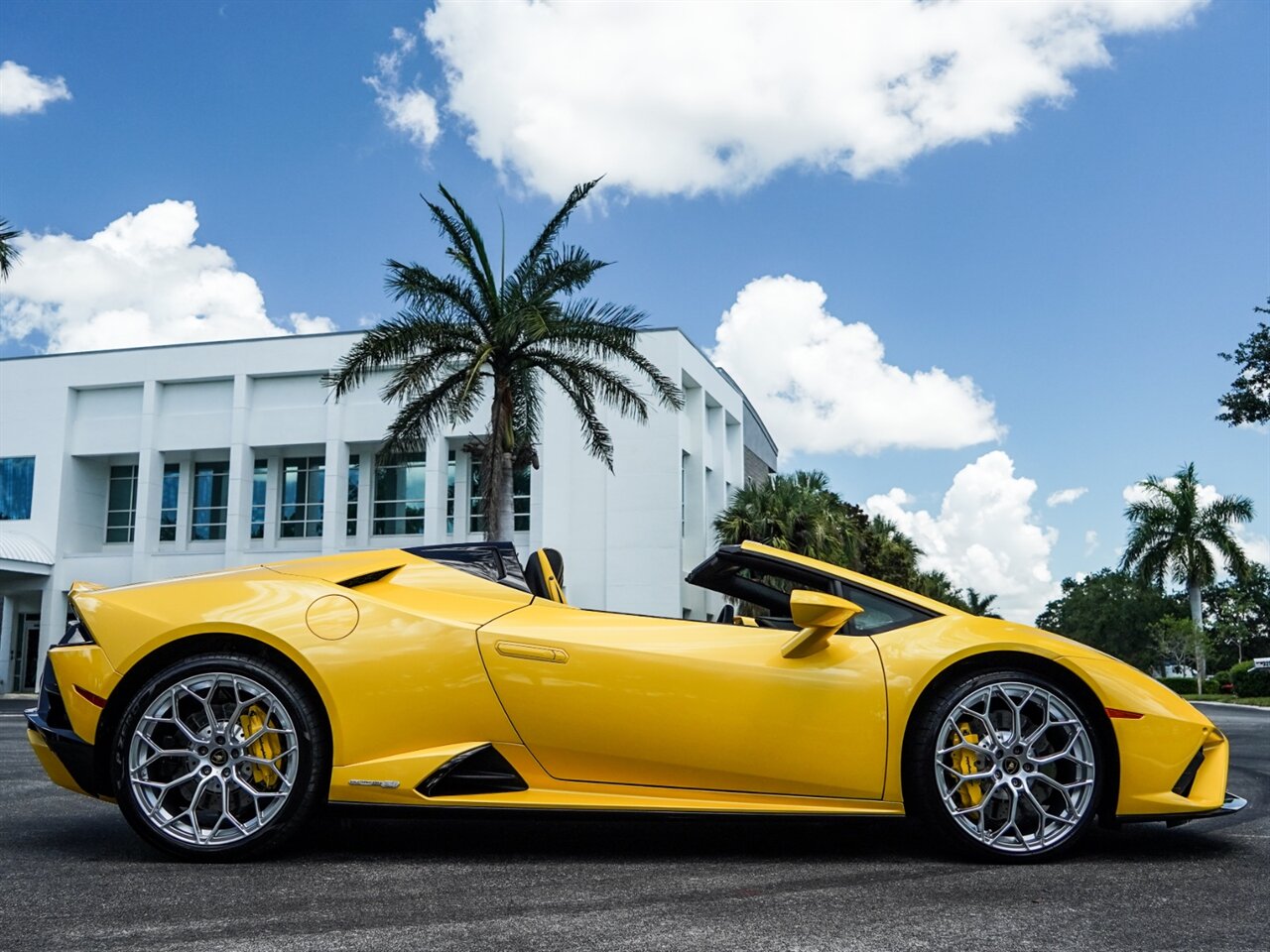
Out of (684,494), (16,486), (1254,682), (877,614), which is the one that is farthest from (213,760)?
(16,486)

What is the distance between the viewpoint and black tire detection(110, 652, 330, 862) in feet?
12.4

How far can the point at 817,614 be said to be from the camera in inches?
147

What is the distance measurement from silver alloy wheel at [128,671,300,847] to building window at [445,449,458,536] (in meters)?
30.4

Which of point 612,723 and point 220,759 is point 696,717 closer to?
point 612,723

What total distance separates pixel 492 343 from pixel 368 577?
Answer: 16.1m

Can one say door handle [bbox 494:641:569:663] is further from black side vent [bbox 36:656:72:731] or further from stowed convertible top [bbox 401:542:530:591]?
black side vent [bbox 36:656:72:731]

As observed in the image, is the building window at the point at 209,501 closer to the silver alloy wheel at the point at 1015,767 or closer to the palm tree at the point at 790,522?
the palm tree at the point at 790,522

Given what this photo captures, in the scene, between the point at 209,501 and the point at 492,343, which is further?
the point at 209,501

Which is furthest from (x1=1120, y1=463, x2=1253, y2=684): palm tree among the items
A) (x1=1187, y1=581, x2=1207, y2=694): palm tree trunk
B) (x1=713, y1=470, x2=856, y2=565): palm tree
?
(x1=713, y1=470, x2=856, y2=565): palm tree

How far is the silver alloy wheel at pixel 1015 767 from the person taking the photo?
12.3 feet

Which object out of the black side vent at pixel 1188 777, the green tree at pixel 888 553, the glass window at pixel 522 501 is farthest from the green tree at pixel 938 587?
the black side vent at pixel 1188 777

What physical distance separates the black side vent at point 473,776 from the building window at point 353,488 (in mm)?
32496

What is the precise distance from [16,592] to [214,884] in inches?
1533

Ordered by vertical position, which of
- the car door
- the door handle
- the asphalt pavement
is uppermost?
the door handle
